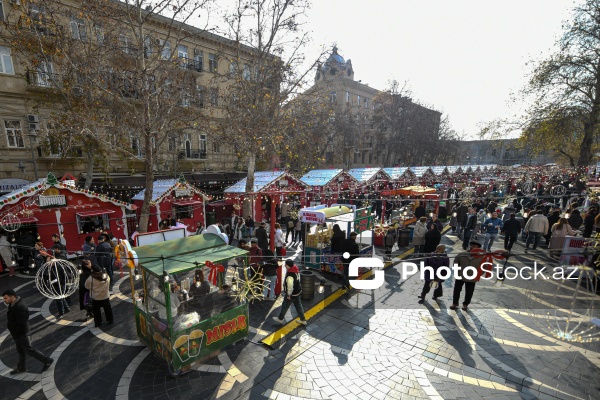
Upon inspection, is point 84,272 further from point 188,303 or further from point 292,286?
point 292,286

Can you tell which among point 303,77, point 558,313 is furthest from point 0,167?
point 558,313

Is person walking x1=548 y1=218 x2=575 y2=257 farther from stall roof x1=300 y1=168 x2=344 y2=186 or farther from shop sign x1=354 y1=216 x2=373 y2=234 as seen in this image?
stall roof x1=300 y1=168 x2=344 y2=186

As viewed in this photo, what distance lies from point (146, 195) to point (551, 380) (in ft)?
44.9

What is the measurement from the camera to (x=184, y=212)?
15961 mm

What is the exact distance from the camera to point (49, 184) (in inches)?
431

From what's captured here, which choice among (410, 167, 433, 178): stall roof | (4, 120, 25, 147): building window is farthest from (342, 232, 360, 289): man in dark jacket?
(410, 167, 433, 178): stall roof

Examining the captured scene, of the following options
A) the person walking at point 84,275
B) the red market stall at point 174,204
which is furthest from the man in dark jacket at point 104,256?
the red market stall at point 174,204

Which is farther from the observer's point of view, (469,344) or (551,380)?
(469,344)

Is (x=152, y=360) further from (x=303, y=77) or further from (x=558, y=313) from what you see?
(x=303, y=77)

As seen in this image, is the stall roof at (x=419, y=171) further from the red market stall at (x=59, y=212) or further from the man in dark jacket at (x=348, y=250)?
the red market stall at (x=59, y=212)

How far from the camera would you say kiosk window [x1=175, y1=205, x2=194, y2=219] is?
15.4 metres

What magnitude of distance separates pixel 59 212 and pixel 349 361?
503 inches

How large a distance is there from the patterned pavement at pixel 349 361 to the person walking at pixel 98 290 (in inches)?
16.2

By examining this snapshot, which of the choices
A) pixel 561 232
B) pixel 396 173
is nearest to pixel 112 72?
pixel 561 232
